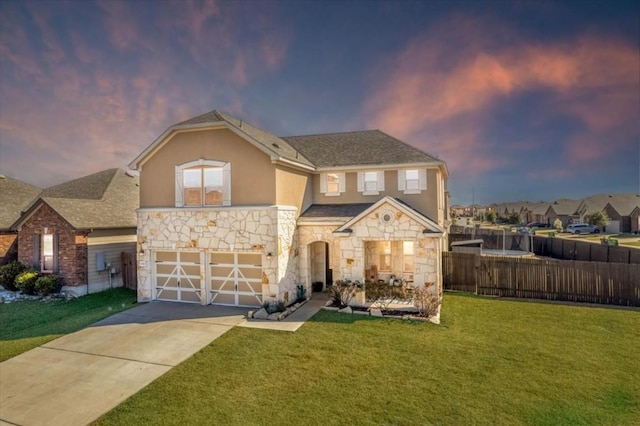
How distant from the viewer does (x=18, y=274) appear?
16797 millimetres

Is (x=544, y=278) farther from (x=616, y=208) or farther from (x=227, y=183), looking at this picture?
(x=616, y=208)

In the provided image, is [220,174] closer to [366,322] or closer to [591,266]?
[366,322]

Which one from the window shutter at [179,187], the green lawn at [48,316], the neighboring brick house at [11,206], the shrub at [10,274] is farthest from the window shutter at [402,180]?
the neighboring brick house at [11,206]

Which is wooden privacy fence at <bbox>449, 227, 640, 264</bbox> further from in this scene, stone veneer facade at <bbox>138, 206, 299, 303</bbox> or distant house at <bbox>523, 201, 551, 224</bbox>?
distant house at <bbox>523, 201, 551, 224</bbox>

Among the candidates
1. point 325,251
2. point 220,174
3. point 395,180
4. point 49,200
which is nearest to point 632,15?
point 395,180

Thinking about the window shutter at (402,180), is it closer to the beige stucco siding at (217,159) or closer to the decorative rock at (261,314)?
the beige stucco siding at (217,159)

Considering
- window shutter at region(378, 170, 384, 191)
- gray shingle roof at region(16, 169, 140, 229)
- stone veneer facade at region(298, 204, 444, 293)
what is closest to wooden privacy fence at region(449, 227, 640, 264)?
window shutter at region(378, 170, 384, 191)

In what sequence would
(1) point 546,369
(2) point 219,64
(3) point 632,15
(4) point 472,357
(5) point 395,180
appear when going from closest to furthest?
(1) point 546,369
(4) point 472,357
(3) point 632,15
(5) point 395,180
(2) point 219,64

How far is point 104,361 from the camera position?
336 inches

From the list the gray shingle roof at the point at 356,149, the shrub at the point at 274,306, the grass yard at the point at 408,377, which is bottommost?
the grass yard at the point at 408,377

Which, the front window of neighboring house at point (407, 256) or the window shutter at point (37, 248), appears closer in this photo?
the front window of neighboring house at point (407, 256)

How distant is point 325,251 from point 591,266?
1179cm

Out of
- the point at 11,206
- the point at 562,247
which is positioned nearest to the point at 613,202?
the point at 562,247

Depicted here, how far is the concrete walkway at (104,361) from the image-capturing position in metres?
6.59
